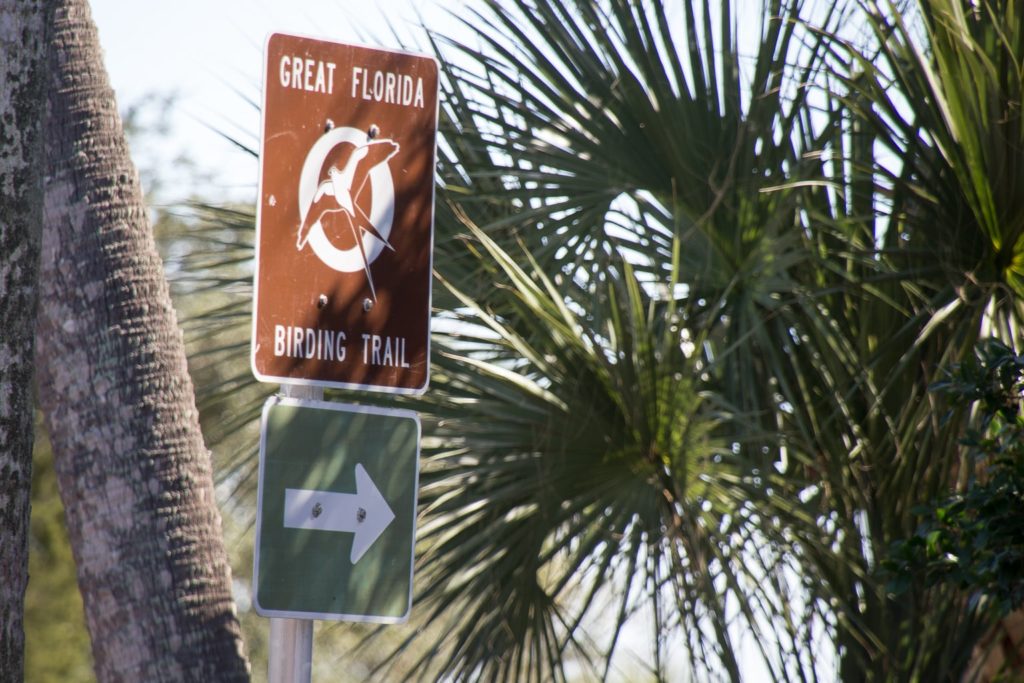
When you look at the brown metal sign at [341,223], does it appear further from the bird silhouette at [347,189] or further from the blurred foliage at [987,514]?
the blurred foliage at [987,514]

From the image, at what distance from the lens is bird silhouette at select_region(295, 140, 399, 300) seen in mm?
2398

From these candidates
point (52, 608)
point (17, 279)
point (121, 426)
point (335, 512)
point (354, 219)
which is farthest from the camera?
point (52, 608)

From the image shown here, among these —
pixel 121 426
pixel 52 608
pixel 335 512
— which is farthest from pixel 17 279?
pixel 52 608

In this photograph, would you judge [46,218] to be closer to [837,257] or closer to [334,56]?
[334,56]

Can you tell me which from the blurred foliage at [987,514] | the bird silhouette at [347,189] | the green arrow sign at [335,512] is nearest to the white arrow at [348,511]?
the green arrow sign at [335,512]

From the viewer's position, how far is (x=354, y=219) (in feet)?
8.03

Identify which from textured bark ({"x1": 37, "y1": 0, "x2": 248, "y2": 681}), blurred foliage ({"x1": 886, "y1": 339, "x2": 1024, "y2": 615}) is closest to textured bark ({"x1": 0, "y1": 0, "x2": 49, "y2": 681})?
textured bark ({"x1": 37, "y1": 0, "x2": 248, "y2": 681})

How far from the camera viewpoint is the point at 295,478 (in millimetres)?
2309

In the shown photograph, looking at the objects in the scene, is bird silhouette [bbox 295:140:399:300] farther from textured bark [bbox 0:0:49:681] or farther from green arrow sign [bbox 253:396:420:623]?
textured bark [bbox 0:0:49:681]

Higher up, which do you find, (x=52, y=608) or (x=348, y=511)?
(x=348, y=511)

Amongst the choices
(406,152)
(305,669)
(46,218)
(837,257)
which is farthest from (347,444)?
(837,257)

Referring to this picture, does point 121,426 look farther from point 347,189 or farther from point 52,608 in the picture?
point 52,608

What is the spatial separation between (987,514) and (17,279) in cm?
235

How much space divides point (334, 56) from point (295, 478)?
83 centimetres
